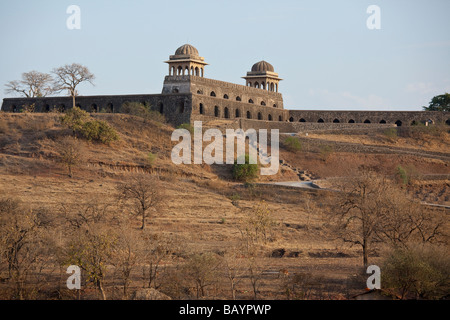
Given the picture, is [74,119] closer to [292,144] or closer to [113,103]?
[113,103]

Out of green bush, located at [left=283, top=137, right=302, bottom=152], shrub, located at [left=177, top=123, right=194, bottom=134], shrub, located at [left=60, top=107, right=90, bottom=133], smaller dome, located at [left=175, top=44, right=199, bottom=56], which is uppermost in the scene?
smaller dome, located at [left=175, top=44, right=199, bottom=56]

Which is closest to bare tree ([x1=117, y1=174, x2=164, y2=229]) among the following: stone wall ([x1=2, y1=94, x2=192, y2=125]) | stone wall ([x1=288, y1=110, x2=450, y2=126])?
stone wall ([x1=2, y1=94, x2=192, y2=125])

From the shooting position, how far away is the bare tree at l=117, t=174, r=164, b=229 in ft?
112

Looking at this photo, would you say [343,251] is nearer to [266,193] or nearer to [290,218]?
[290,218]

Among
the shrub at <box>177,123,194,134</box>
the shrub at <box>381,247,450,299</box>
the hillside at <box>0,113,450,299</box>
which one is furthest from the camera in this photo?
the shrub at <box>177,123,194,134</box>

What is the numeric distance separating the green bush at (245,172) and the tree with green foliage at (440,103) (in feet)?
111

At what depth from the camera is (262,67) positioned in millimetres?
64750

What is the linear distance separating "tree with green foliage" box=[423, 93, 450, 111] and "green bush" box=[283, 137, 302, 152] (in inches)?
990

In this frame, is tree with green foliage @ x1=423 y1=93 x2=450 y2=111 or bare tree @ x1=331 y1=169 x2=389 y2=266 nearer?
bare tree @ x1=331 y1=169 x2=389 y2=266

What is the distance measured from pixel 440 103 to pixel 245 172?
34.9m

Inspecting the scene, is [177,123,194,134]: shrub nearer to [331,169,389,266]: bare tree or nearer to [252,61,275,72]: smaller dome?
[252,61,275,72]: smaller dome

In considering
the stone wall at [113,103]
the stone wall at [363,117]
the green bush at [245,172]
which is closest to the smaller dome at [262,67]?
the stone wall at [363,117]

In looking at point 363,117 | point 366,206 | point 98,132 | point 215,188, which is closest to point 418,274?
point 366,206

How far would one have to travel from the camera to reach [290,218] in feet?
120
